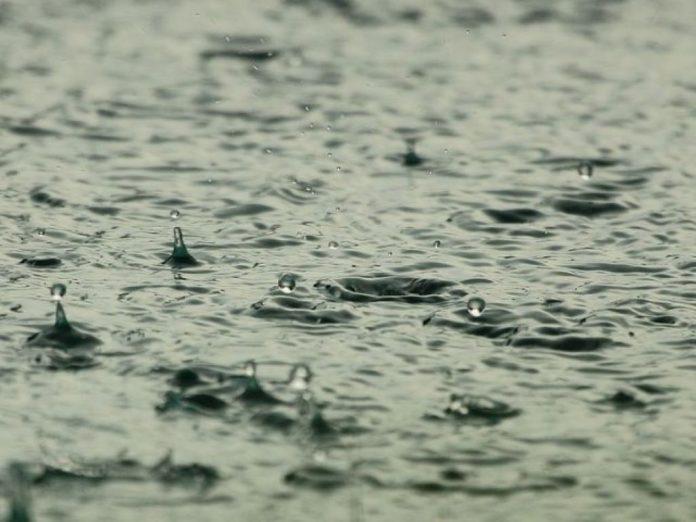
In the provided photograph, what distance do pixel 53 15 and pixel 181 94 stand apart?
8.55ft

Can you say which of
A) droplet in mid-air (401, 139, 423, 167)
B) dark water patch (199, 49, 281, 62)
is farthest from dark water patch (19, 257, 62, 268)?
dark water patch (199, 49, 281, 62)

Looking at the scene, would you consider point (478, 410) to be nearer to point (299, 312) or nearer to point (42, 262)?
point (299, 312)

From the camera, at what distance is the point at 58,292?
6.25 m

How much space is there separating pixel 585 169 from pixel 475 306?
7.74ft

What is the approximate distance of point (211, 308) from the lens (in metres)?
6.23

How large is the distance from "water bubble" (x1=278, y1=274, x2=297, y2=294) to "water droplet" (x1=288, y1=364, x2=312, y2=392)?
0.88 m

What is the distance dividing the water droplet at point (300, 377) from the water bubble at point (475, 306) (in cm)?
91

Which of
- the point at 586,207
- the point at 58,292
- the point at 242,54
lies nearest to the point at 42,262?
the point at 58,292

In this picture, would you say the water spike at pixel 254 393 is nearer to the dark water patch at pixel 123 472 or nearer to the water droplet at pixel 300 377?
the water droplet at pixel 300 377

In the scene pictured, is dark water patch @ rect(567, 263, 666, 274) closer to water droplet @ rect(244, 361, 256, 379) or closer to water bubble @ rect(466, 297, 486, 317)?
water bubble @ rect(466, 297, 486, 317)

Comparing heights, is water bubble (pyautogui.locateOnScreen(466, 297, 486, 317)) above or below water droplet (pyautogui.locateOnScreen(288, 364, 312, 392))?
above

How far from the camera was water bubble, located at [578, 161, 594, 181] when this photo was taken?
8.20 metres

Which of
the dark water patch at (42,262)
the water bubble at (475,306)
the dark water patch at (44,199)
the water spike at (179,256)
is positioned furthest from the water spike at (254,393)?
the dark water patch at (44,199)

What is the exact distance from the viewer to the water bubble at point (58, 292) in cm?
623
